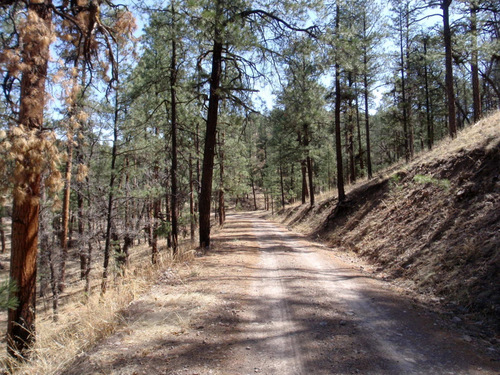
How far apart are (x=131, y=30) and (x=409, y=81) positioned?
23.3 meters

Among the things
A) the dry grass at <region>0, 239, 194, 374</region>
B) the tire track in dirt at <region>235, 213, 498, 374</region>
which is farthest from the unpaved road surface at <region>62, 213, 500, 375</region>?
the dry grass at <region>0, 239, 194, 374</region>

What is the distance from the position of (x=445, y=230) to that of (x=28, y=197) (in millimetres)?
8312

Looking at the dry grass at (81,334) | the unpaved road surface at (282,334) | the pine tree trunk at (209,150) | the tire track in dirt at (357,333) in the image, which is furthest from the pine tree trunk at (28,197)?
the pine tree trunk at (209,150)

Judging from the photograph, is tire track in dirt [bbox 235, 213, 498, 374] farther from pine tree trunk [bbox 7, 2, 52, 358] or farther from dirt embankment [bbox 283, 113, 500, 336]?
pine tree trunk [bbox 7, 2, 52, 358]

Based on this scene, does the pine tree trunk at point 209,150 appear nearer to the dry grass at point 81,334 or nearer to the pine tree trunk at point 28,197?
the dry grass at point 81,334

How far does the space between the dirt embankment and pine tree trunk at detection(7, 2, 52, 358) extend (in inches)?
269

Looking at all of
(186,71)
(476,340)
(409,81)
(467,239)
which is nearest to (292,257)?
(467,239)

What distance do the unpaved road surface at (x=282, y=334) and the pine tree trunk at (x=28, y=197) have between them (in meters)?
2.15

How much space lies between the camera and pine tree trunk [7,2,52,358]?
477cm

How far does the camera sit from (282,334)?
13.3 ft

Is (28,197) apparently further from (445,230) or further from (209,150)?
(445,230)

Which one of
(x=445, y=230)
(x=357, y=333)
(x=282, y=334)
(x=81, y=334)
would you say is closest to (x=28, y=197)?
(x=81, y=334)

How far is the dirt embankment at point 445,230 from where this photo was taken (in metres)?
5.08

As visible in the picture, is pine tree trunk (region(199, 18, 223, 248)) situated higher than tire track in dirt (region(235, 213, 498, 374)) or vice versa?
pine tree trunk (region(199, 18, 223, 248))
